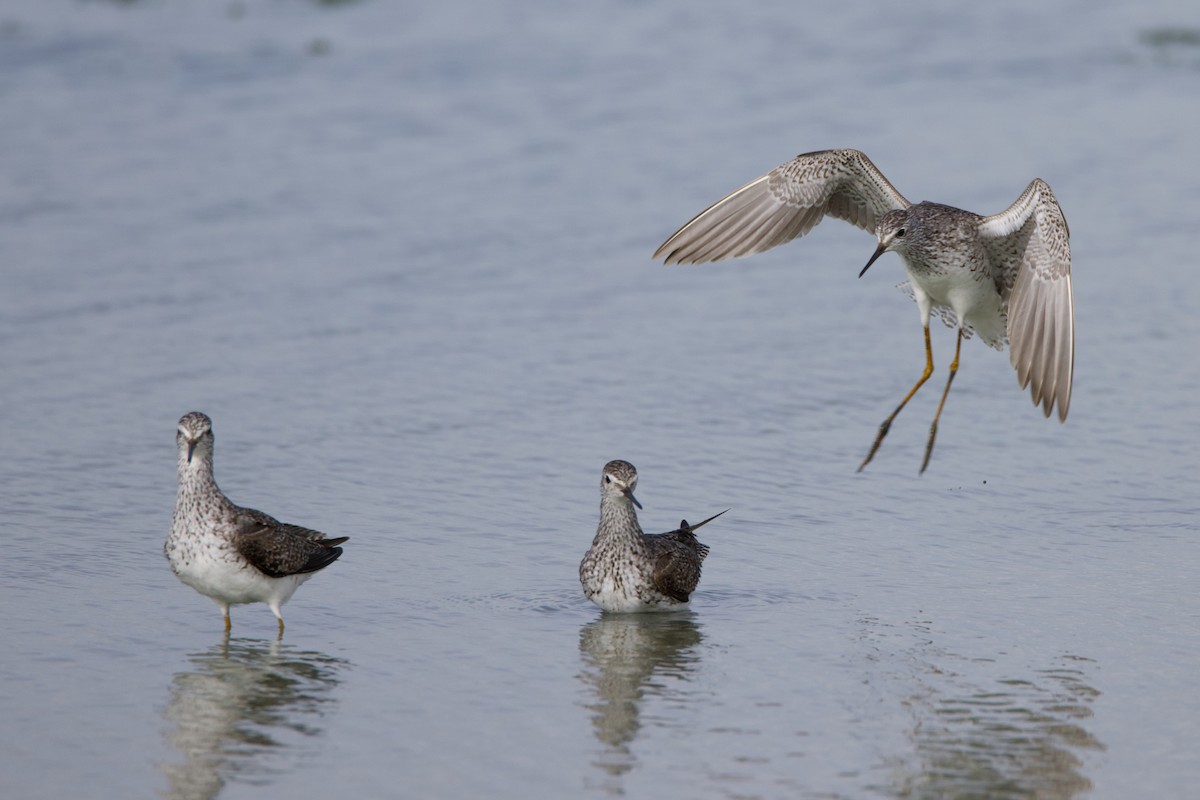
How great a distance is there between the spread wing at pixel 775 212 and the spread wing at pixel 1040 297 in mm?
1045

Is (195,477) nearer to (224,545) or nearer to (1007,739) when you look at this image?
(224,545)

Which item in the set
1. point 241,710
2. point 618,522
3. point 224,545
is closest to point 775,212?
point 618,522

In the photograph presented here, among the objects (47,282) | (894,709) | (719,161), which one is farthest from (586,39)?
(894,709)

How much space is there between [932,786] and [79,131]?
16233 millimetres

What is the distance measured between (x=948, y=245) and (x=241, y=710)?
15.4 ft

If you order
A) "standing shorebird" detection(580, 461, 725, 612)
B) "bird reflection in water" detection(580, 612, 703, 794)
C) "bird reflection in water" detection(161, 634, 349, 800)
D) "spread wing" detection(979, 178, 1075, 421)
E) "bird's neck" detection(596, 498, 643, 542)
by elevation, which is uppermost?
"spread wing" detection(979, 178, 1075, 421)

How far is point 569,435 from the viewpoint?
11328 mm

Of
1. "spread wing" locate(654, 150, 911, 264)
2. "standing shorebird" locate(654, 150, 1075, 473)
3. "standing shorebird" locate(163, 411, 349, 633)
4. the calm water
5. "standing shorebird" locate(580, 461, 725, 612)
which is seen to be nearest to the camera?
the calm water

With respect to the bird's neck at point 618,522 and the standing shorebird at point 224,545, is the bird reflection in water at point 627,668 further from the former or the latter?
the standing shorebird at point 224,545

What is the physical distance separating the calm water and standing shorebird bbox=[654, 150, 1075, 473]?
0.95 metres

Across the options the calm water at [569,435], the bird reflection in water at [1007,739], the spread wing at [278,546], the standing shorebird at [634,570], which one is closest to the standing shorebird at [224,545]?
the spread wing at [278,546]

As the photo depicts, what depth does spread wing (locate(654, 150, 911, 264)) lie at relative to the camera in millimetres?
10562

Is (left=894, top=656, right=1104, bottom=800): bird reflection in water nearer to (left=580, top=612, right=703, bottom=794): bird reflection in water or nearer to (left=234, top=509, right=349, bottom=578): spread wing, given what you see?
(left=580, top=612, right=703, bottom=794): bird reflection in water

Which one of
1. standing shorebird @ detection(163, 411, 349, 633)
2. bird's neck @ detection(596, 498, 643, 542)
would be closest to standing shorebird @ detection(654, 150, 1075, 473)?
bird's neck @ detection(596, 498, 643, 542)
